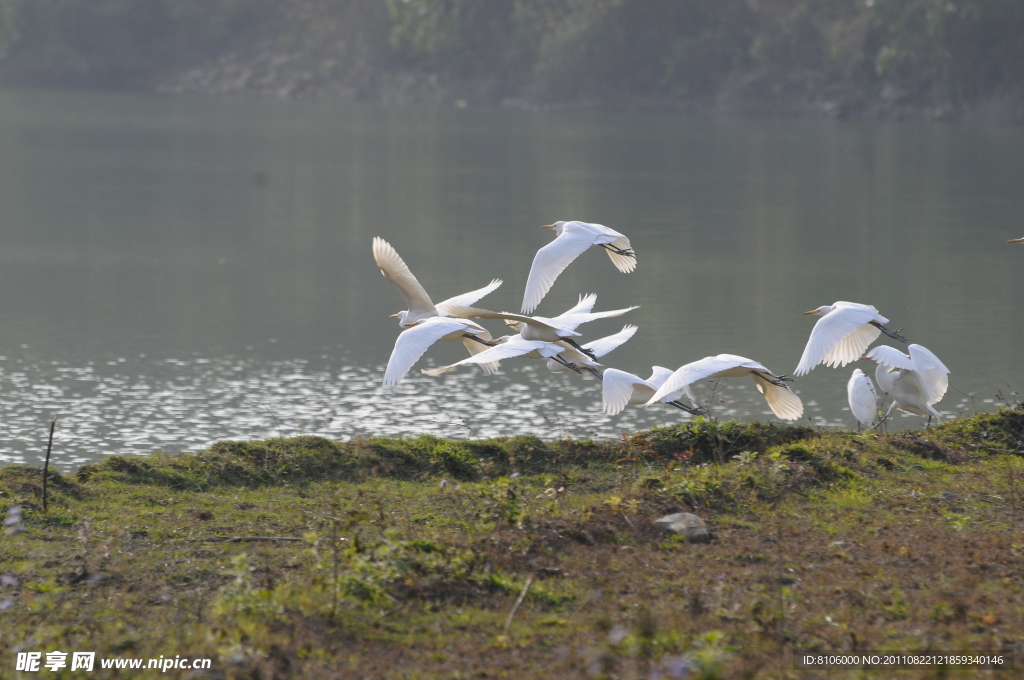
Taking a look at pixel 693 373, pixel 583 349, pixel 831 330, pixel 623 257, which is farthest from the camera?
pixel 623 257

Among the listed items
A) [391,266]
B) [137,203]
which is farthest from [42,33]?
[391,266]

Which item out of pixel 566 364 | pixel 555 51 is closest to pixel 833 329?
pixel 566 364

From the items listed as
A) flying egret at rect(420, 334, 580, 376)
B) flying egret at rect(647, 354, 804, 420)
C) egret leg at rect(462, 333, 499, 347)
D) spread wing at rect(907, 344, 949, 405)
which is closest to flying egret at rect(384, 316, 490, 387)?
flying egret at rect(420, 334, 580, 376)

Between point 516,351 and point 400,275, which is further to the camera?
point 400,275

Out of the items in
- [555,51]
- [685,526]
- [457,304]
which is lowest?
[685,526]

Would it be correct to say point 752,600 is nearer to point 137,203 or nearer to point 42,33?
point 137,203

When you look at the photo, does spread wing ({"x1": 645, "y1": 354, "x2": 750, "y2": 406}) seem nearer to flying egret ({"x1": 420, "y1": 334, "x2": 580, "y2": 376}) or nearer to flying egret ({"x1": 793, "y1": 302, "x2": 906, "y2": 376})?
flying egret ({"x1": 793, "y1": 302, "x2": 906, "y2": 376})

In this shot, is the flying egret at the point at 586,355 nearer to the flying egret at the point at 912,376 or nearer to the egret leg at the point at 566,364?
the egret leg at the point at 566,364

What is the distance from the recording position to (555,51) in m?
51.1

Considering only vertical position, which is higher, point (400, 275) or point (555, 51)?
point (555, 51)

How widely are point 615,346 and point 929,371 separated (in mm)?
1954

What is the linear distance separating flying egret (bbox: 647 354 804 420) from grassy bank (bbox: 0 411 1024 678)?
325 mm

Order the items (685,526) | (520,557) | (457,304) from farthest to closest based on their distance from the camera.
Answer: (457,304)
(685,526)
(520,557)

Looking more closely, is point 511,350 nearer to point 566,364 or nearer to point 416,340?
point 416,340
